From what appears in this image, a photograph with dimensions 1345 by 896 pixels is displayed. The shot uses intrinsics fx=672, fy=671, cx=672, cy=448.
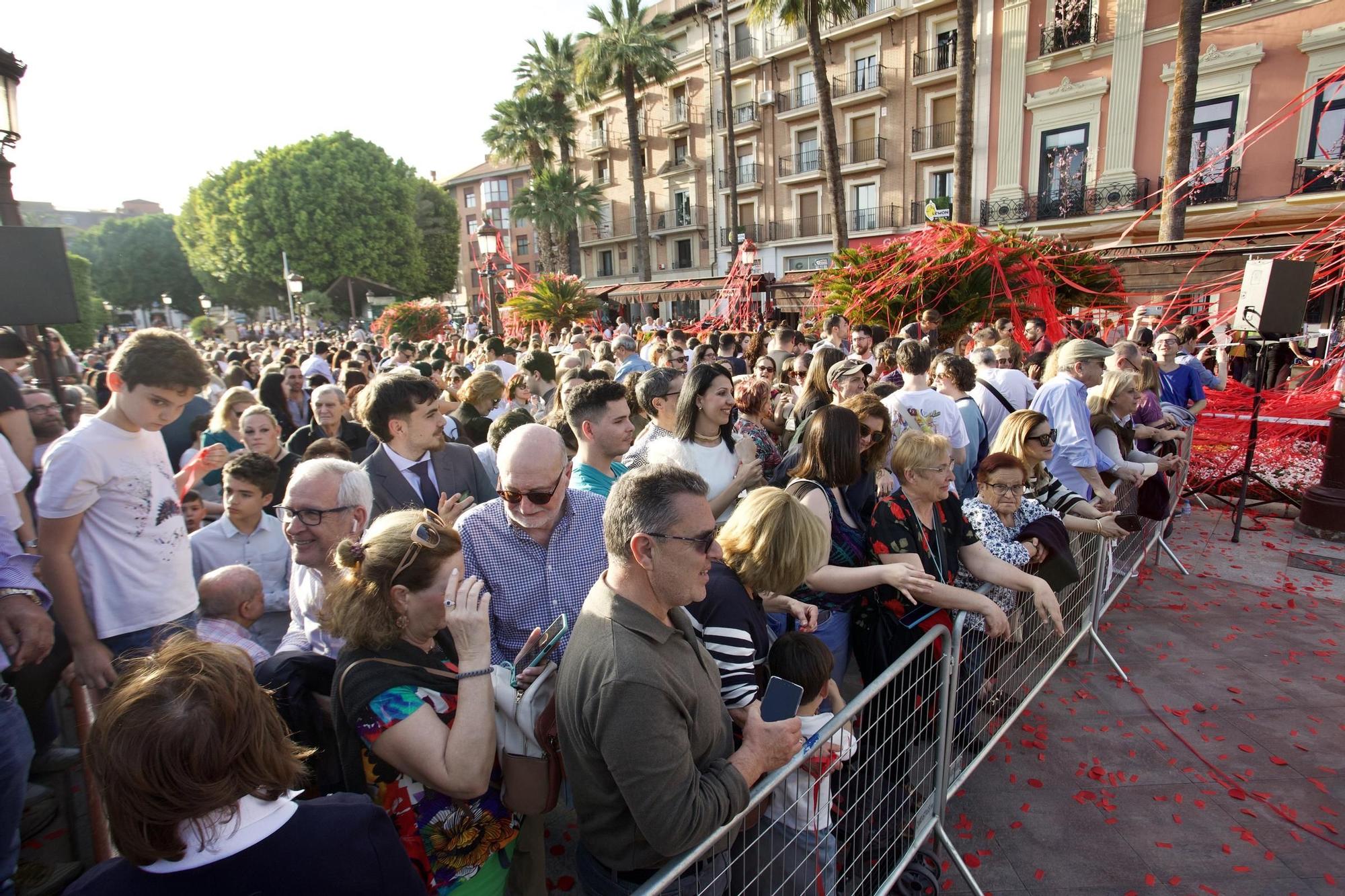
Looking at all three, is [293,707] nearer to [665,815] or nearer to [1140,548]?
[665,815]

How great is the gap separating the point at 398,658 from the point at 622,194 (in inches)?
1598

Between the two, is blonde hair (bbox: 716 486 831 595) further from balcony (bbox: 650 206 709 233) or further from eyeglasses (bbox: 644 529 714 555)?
balcony (bbox: 650 206 709 233)

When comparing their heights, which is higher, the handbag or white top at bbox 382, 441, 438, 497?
white top at bbox 382, 441, 438, 497

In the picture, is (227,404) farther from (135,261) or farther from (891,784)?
(135,261)

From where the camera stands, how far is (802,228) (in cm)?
3039

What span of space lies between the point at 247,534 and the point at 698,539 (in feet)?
8.39

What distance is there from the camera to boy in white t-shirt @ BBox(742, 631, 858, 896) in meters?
→ 1.91

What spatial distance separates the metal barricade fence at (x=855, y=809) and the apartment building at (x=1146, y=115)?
15881mm

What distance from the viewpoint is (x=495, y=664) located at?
1981mm

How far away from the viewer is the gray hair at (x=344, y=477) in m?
2.40

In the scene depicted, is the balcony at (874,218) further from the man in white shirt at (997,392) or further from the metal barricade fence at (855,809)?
the metal barricade fence at (855,809)

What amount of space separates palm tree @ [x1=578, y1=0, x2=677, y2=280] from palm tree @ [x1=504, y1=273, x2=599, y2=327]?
15023 millimetres

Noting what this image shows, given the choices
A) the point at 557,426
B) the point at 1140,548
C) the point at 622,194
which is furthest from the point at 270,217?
the point at 1140,548

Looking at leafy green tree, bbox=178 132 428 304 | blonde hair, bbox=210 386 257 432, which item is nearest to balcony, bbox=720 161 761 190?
leafy green tree, bbox=178 132 428 304
